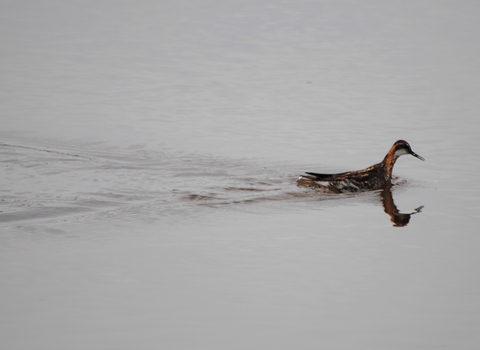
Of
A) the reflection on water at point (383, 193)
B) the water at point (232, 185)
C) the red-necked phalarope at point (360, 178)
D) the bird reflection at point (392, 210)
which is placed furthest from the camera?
the red-necked phalarope at point (360, 178)

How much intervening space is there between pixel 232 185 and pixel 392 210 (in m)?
2.60

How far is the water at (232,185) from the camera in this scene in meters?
8.84

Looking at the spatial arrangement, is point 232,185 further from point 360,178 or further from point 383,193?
point 383,193

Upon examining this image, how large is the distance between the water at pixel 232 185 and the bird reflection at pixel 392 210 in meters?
0.05

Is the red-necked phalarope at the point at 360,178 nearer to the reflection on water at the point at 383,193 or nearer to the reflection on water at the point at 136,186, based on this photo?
the reflection on water at the point at 383,193

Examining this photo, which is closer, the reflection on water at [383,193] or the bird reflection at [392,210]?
the bird reflection at [392,210]

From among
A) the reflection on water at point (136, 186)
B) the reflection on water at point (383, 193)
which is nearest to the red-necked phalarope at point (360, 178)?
the reflection on water at point (383, 193)

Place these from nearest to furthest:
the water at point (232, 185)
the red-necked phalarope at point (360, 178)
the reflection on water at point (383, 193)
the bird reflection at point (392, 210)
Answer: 1. the water at point (232, 185)
2. the bird reflection at point (392, 210)
3. the reflection on water at point (383, 193)
4. the red-necked phalarope at point (360, 178)

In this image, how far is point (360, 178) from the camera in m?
14.4

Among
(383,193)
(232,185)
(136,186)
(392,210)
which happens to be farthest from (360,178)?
(136,186)

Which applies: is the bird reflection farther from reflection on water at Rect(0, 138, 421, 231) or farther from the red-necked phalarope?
the red-necked phalarope

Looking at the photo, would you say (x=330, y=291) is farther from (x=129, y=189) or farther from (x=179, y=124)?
(x=179, y=124)

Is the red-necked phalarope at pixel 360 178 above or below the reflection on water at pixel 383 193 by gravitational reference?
above

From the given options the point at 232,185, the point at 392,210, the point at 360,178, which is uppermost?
the point at 360,178
